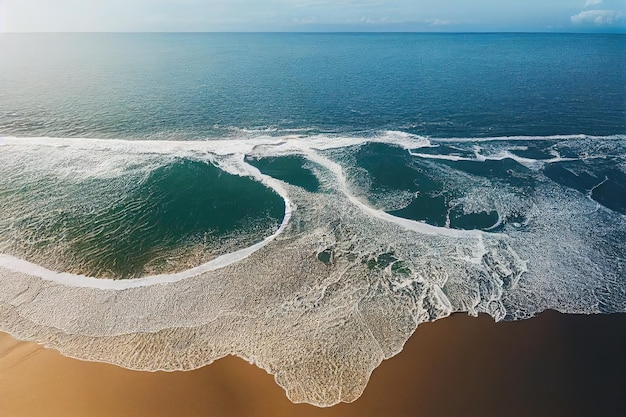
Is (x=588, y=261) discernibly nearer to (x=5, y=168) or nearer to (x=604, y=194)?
(x=604, y=194)

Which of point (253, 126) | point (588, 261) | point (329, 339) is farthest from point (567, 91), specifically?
point (329, 339)

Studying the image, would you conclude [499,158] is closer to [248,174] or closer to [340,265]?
[340,265]

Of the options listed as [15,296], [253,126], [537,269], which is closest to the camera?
[15,296]

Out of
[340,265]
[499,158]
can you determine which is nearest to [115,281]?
[340,265]

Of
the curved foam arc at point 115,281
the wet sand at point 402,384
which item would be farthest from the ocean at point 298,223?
the wet sand at point 402,384

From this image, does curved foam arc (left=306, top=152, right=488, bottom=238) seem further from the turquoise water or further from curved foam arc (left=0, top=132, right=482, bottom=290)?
the turquoise water
